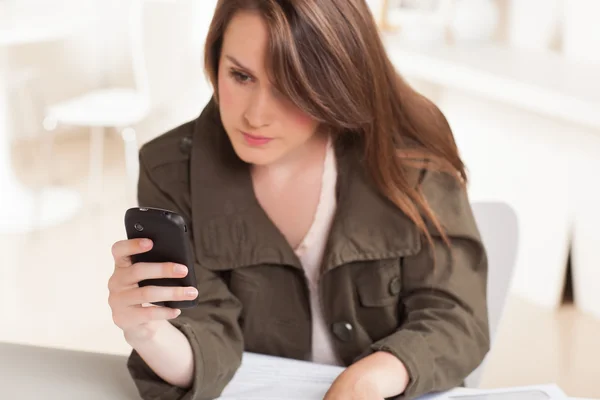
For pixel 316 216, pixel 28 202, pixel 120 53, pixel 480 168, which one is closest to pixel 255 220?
pixel 316 216

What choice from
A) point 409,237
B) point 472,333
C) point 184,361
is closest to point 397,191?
point 409,237

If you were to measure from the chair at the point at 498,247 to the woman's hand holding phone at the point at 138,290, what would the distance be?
1.82ft

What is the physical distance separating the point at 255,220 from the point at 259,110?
0.57 feet

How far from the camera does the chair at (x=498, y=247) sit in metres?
1.18

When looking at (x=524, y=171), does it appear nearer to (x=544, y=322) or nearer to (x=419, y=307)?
(x=544, y=322)

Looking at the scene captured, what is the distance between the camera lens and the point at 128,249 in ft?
2.61

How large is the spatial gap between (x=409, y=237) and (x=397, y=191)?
0.20ft

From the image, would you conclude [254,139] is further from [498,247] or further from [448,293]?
[498,247]

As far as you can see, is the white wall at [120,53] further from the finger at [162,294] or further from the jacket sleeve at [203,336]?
the finger at [162,294]

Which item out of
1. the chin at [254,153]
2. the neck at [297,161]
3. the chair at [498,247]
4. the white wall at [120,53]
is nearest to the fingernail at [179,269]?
the chin at [254,153]

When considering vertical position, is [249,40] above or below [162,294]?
above

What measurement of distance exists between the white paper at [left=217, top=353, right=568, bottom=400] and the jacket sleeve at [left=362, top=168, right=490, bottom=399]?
0.05 metres

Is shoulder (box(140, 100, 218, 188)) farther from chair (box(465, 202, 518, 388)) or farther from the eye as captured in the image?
chair (box(465, 202, 518, 388))

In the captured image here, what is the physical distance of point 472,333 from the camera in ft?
3.30
